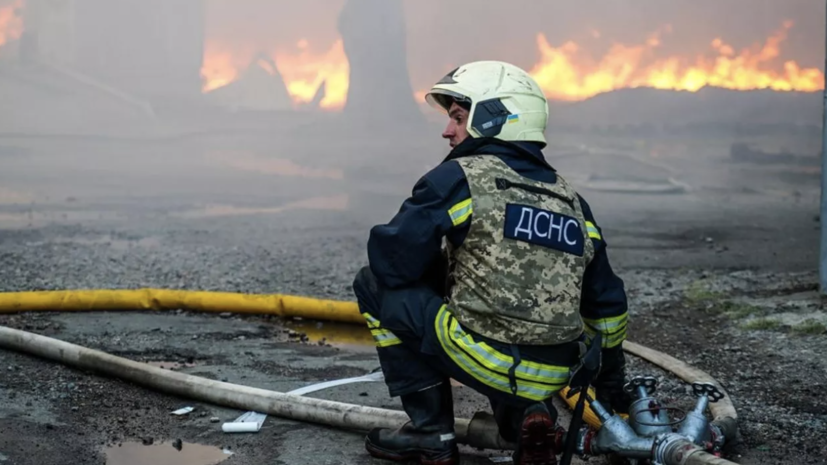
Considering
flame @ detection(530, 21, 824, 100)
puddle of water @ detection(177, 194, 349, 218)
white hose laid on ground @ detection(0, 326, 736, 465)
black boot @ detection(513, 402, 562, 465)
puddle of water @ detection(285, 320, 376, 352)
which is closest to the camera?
black boot @ detection(513, 402, 562, 465)

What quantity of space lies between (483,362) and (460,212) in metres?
0.47

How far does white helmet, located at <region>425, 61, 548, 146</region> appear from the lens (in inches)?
129

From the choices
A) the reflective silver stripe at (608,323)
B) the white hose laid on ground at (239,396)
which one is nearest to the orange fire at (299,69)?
the white hose laid on ground at (239,396)

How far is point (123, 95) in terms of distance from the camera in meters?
8.21

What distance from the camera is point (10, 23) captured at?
7938 mm

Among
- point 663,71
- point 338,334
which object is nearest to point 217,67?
point 338,334

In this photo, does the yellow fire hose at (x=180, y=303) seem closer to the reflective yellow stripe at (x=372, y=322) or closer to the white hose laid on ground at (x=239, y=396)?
the white hose laid on ground at (x=239, y=396)

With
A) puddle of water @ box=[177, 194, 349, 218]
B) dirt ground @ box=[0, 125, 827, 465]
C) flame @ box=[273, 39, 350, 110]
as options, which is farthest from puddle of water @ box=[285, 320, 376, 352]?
flame @ box=[273, 39, 350, 110]

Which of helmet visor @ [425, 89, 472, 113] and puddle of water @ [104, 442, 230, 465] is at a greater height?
helmet visor @ [425, 89, 472, 113]

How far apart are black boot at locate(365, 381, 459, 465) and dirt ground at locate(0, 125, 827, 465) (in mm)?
217

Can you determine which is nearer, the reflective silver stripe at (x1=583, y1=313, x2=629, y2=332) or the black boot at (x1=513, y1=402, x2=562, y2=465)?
the black boot at (x1=513, y1=402, x2=562, y2=465)

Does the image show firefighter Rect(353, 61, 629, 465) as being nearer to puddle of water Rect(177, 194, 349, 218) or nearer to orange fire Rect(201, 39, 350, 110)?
puddle of water Rect(177, 194, 349, 218)

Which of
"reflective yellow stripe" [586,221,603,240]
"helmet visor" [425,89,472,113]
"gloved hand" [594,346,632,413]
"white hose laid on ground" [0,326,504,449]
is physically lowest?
"white hose laid on ground" [0,326,504,449]

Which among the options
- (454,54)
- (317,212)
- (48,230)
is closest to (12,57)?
(48,230)
